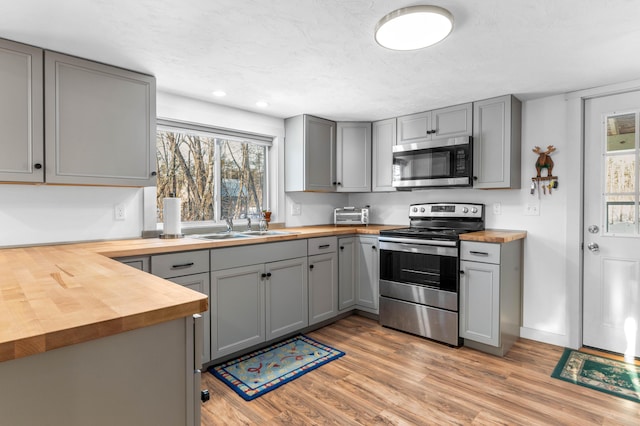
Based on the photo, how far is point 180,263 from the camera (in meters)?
2.30

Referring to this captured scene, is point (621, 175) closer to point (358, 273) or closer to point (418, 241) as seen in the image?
point (418, 241)

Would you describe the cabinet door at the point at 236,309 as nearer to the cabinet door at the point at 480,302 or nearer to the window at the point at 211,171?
the window at the point at 211,171

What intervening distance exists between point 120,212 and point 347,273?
2089mm

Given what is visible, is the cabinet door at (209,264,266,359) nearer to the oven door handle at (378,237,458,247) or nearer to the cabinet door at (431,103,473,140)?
the oven door handle at (378,237,458,247)

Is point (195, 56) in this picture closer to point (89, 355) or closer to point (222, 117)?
point (222, 117)

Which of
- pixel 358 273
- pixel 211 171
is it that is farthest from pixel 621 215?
pixel 211 171

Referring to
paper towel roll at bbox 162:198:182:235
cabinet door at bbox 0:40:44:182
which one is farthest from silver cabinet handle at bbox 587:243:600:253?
cabinet door at bbox 0:40:44:182

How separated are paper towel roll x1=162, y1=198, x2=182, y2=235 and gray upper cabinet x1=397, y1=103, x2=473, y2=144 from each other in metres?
2.28

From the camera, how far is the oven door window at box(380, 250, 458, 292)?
2.91m

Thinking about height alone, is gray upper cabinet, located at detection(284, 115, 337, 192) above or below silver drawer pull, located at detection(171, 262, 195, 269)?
above

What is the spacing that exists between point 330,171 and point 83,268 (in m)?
2.74

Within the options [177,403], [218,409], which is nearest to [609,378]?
[218,409]

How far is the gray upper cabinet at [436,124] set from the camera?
3.21 m

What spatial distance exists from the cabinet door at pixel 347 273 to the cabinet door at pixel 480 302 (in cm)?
110
